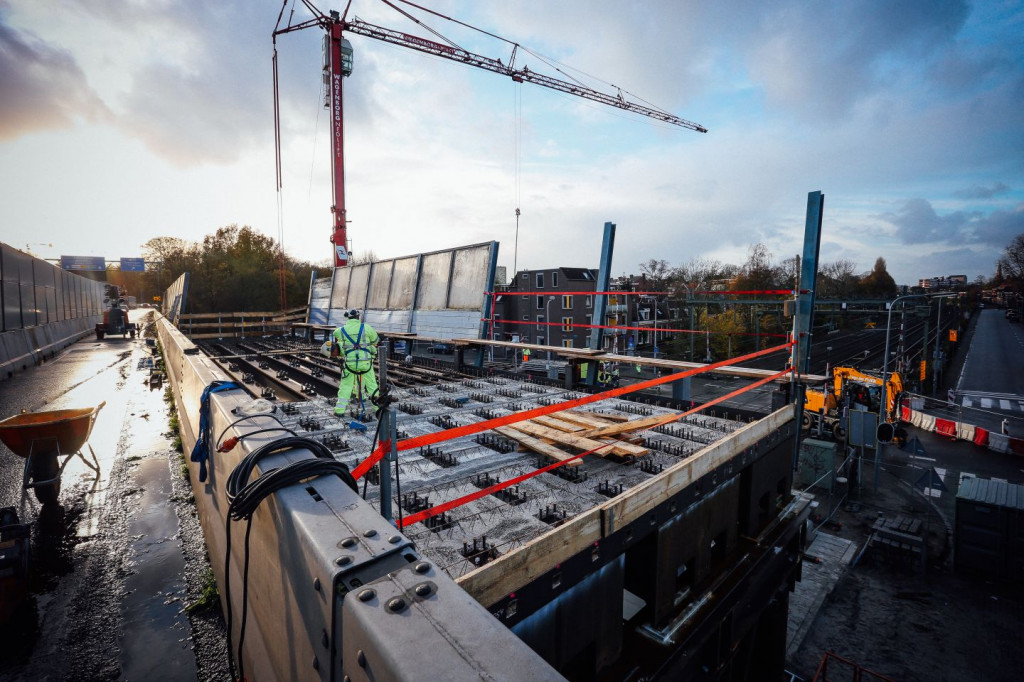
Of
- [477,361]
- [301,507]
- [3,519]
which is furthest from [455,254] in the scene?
[301,507]

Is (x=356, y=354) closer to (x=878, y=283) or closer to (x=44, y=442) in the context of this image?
(x=44, y=442)

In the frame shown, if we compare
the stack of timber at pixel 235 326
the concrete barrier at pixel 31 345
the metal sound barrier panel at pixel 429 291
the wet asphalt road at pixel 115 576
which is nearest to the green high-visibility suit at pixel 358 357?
the metal sound barrier panel at pixel 429 291

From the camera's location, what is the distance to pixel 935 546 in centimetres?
1455

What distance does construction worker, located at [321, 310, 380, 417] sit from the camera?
6.04m

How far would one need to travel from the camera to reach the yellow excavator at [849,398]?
18969mm

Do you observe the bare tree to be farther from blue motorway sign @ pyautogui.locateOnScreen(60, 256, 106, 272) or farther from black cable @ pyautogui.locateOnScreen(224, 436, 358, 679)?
blue motorway sign @ pyautogui.locateOnScreen(60, 256, 106, 272)

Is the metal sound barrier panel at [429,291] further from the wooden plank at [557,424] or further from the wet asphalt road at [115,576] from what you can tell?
the wet asphalt road at [115,576]

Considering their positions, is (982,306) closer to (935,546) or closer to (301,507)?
(935,546)

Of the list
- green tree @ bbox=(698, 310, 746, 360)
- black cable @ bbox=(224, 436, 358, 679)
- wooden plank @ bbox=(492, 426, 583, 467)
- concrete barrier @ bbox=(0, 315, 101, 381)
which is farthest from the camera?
green tree @ bbox=(698, 310, 746, 360)

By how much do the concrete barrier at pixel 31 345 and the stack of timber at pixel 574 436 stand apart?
1931 cm

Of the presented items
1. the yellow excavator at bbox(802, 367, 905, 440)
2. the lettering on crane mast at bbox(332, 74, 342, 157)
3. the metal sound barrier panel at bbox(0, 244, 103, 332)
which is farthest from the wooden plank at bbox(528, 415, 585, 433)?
the lettering on crane mast at bbox(332, 74, 342, 157)

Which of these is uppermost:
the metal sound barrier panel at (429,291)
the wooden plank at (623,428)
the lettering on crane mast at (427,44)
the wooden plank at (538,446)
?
the lettering on crane mast at (427,44)

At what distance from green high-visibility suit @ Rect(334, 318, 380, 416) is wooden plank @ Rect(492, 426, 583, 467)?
232 cm

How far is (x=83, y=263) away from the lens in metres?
85.2
